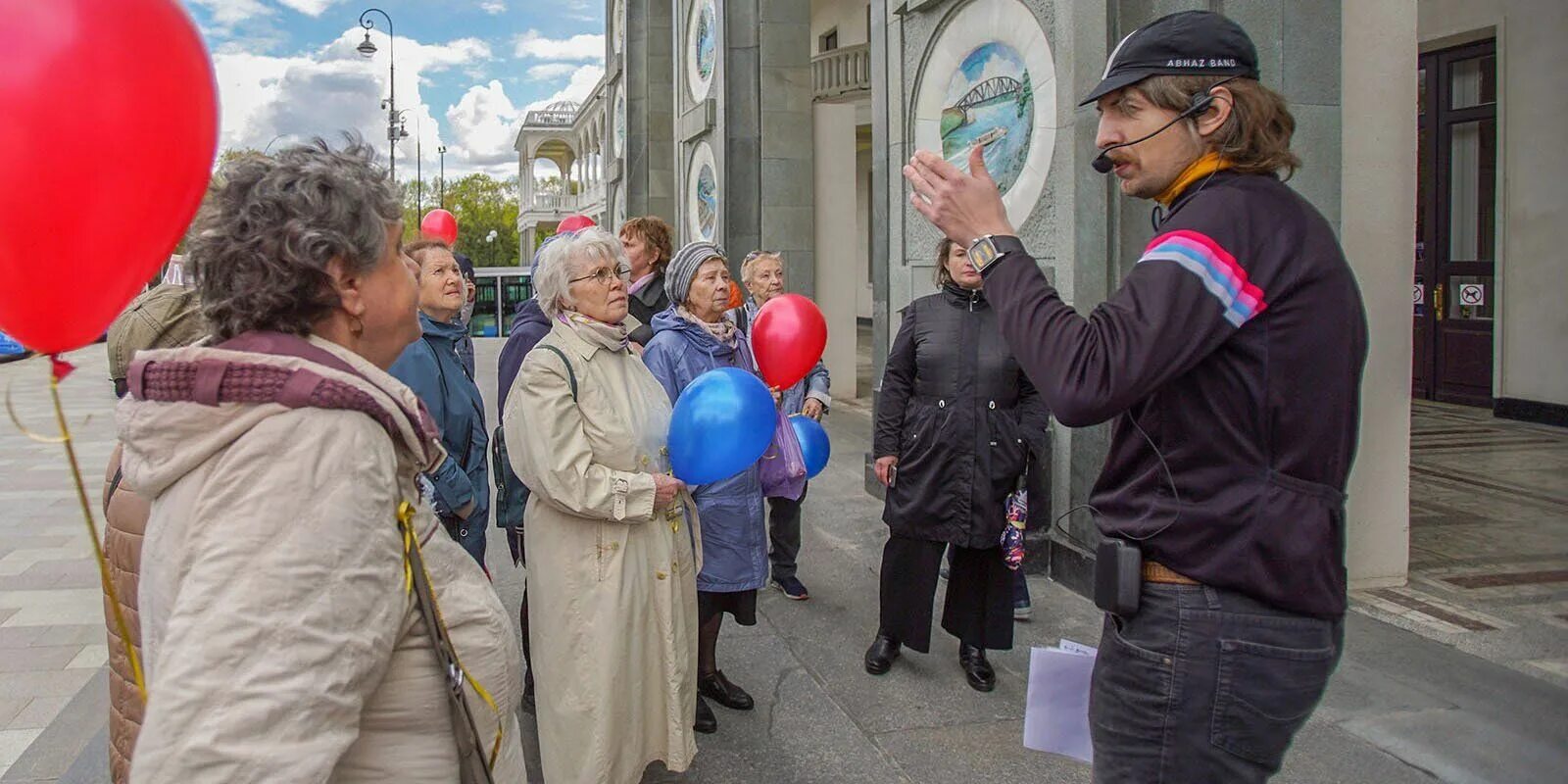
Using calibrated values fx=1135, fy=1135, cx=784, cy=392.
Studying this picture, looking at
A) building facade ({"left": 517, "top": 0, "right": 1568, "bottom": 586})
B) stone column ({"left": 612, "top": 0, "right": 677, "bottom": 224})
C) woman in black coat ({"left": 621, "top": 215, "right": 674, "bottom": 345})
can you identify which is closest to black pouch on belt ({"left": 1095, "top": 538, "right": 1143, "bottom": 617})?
building facade ({"left": 517, "top": 0, "right": 1568, "bottom": 586})

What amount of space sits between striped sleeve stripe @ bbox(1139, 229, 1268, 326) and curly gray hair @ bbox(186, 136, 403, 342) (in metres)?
1.29

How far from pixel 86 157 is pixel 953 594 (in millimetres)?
3633

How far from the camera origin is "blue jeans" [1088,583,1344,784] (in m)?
1.91

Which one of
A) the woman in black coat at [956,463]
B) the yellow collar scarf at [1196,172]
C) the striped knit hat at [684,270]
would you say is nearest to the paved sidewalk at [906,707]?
the woman in black coat at [956,463]

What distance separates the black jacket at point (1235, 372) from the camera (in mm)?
1832

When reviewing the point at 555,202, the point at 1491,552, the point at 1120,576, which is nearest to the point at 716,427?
the point at 1120,576

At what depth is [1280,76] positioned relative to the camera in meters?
5.23

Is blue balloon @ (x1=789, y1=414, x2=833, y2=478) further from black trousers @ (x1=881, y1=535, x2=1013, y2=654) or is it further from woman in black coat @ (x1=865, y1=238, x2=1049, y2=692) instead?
black trousers @ (x1=881, y1=535, x2=1013, y2=654)

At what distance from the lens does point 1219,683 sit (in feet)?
6.26

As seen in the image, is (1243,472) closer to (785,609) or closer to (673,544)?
(673,544)

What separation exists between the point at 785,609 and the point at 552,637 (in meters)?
2.55

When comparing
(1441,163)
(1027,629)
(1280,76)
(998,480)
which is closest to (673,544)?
(998,480)

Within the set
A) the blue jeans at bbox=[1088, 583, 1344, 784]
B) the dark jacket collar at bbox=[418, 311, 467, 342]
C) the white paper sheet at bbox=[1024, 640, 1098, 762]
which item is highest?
the dark jacket collar at bbox=[418, 311, 467, 342]

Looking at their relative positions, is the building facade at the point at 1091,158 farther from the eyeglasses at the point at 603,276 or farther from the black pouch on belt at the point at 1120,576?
the black pouch on belt at the point at 1120,576
